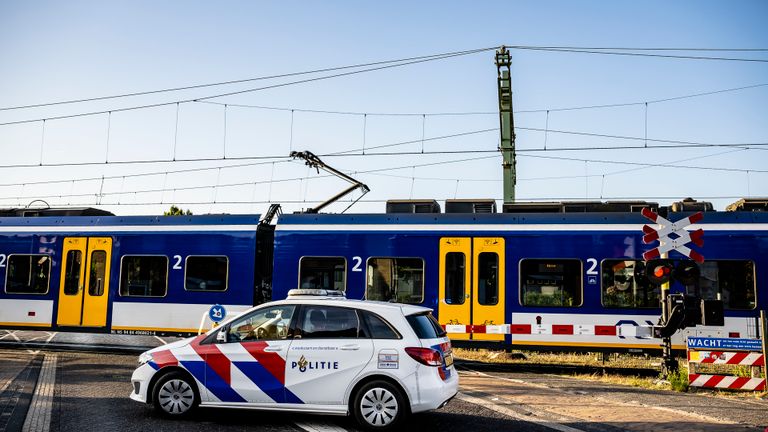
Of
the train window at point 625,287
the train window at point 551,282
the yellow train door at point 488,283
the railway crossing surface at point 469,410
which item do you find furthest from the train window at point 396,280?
the train window at point 625,287

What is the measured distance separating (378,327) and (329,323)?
61 centimetres

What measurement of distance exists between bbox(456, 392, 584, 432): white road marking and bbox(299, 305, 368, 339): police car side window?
2518 millimetres

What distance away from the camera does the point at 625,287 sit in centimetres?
1316

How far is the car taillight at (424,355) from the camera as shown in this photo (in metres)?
7.30

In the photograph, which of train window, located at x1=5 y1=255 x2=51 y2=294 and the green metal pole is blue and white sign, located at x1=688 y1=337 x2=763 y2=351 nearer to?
the green metal pole

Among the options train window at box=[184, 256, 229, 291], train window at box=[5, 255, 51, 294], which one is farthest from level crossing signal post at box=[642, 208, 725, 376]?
train window at box=[5, 255, 51, 294]

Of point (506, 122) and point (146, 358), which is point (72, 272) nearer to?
point (146, 358)

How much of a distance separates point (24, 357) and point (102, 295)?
2.08 metres

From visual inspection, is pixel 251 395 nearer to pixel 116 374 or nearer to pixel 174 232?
pixel 116 374

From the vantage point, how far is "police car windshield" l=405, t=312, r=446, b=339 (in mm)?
7566

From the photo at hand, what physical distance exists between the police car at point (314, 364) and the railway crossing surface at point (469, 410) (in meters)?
0.37

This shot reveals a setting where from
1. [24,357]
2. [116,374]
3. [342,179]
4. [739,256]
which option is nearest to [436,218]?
[342,179]

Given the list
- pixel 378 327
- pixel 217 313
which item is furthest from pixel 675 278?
pixel 217 313

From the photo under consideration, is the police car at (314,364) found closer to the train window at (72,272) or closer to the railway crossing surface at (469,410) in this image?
the railway crossing surface at (469,410)
